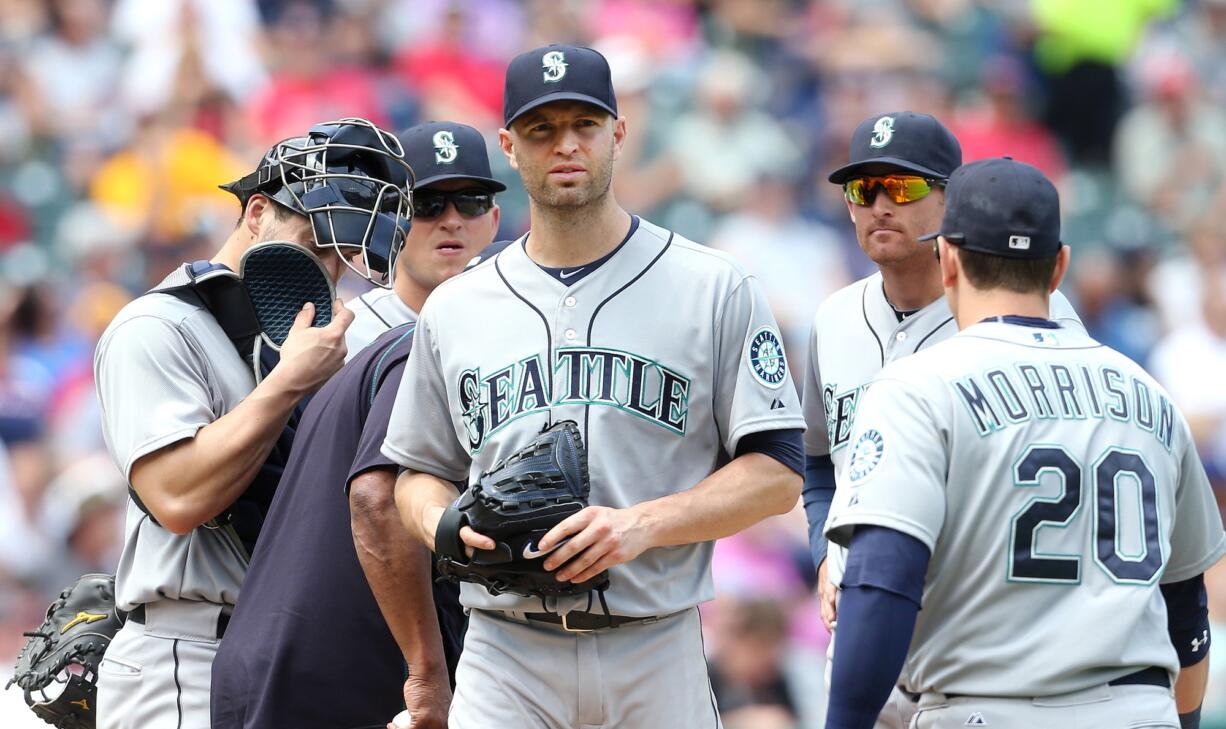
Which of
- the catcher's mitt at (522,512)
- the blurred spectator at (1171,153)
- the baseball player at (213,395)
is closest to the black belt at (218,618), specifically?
the baseball player at (213,395)

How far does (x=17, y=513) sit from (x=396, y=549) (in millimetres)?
5017

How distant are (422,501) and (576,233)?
0.66m

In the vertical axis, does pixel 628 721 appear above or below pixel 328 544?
below

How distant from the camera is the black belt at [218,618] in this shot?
12.7 ft

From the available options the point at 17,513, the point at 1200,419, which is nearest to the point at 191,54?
the point at 17,513

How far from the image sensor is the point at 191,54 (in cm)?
1026

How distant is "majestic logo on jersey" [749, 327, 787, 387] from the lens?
3.43m

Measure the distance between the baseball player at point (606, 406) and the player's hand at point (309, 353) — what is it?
0.35m

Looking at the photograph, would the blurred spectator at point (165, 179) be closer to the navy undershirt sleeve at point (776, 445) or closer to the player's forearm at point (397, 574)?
the player's forearm at point (397, 574)

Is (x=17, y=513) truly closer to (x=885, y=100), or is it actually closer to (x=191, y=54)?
(x=191, y=54)

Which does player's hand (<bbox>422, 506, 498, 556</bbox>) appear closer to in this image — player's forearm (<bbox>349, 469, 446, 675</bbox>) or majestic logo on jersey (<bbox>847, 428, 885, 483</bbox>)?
player's forearm (<bbox>349, 469, 446, 675</bbox>)

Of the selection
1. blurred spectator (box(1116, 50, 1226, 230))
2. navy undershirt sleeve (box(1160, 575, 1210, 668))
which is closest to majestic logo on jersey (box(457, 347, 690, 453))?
navy undershirt sleeve (box(1160, 575, 1210, 668))

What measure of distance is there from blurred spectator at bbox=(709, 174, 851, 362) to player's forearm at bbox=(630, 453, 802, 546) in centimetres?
630

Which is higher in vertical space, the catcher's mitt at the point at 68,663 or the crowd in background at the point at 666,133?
the crowd in background at the point at 666,133
